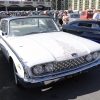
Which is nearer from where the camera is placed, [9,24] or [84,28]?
[9,24]

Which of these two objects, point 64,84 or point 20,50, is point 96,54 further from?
point 20,50

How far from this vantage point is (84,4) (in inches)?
3378

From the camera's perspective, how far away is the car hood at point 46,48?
311 centimetres

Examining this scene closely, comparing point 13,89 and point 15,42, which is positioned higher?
point 15,42

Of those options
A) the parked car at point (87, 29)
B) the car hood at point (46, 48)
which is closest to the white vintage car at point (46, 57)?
the car hood at point (46, 48)

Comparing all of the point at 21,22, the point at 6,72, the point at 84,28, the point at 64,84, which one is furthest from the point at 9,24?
the point at 84,28

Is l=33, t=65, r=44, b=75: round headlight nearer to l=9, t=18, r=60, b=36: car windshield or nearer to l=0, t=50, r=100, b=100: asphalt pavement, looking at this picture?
l=0, t=50, r=100, b=100: asphalt pavement

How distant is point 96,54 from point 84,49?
1.34 ft

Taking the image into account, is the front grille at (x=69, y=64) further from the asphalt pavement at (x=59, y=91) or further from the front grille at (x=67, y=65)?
the asphalt pavement at (x=59, y=91)

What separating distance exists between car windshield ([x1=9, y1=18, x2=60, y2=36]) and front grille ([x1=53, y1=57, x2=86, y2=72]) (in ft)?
5.73

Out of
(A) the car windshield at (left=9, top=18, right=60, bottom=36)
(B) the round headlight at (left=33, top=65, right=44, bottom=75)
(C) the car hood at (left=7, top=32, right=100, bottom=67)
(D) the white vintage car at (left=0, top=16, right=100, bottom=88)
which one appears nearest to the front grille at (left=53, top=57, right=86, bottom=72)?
(D) the white vintage car at (left=0, top=16, right=100, bottom=88)

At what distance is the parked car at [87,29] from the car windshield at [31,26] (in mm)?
2471

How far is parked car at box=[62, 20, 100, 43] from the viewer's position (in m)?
6.98

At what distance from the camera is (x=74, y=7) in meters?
92.7
